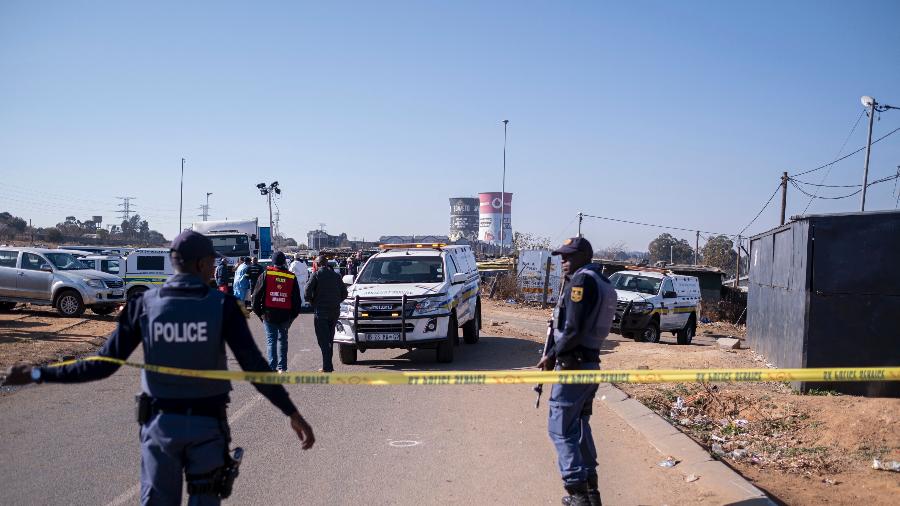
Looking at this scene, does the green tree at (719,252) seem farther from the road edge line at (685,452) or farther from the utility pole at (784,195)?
the road edge line at (685,452)

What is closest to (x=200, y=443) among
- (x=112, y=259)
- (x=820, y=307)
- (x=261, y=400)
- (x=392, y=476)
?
(x=392, y=476)

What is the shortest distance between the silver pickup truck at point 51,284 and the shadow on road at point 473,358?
1019 centimetres

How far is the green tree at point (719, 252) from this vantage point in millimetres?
58906

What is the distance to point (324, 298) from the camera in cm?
1186

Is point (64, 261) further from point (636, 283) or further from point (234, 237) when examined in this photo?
point (636, 283)

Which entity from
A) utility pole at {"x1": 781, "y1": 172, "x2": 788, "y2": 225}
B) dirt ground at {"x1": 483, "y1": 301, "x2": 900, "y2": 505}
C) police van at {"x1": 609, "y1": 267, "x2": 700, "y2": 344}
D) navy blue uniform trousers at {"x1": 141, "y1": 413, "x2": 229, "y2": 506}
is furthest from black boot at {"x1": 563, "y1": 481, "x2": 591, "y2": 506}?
utility pole at {"x1": 781, "y1": 172, "x2": 788, "y2": 225}

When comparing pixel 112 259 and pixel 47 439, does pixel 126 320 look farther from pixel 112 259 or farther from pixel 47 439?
pixel 112 259

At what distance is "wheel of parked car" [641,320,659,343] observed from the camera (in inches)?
781

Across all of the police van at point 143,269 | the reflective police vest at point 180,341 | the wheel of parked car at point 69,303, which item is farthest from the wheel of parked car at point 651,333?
the reflective police vest at point 180,341

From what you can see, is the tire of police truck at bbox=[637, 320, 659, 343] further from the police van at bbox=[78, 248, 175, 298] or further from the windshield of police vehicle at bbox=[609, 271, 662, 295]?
the police van at bbox=[78, 248, 175, 298]

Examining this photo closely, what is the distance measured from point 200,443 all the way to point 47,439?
4.97 m

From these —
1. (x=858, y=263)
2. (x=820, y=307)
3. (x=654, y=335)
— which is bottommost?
(x=654, y=335)

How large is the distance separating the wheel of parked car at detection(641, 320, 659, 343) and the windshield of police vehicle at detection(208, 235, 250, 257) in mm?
16281

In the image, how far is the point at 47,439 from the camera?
24.7 ft
